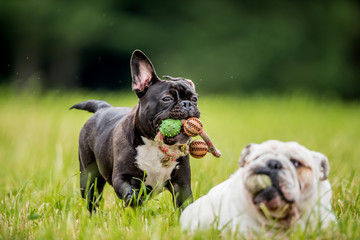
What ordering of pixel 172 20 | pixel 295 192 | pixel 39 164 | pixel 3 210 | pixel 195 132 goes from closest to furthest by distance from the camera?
pixel 295 192, pixel 195 132, pixel 3 210, pixel 39 164, pixel 172 20

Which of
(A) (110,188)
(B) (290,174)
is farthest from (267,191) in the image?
(A) (110,188)

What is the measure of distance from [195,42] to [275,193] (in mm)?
16061

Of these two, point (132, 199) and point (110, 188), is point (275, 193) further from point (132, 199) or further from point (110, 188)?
point (110, 188)

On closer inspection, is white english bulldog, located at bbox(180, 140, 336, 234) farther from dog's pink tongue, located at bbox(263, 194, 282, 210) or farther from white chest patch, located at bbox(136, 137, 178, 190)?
white chest patch, located at bbox(136, 137, 178, 190)

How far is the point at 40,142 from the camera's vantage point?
7.42 meters

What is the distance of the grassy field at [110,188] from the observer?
2816 millimetres

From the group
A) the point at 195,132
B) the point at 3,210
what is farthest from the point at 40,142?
the point at 195,132

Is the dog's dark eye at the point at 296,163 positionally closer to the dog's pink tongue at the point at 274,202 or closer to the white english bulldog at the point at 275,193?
the white english bulldog at the point at 275,193

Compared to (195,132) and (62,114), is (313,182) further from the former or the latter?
(62,114)

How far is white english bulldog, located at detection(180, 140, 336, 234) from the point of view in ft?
7.77

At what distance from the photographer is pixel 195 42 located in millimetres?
18078

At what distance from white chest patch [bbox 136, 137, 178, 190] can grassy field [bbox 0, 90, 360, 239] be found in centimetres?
18

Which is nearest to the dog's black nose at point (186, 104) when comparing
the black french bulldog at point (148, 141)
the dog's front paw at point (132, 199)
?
the black french bulldog at point (148, 141)

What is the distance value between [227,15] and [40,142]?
13014mm
